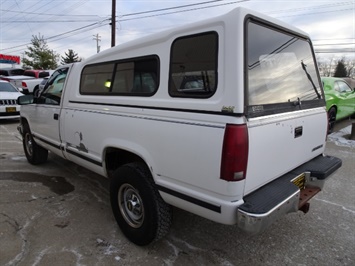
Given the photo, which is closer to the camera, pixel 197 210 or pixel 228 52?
pixel 228 52

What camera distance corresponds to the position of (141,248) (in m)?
2.96

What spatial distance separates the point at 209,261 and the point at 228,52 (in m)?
1.91

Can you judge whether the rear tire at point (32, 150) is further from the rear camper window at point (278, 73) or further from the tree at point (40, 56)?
the tree at point (40, 56)

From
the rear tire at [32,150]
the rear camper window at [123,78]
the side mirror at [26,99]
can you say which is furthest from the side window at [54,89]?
the rear tire at [32,150]

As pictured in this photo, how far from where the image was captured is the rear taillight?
A: 6.82ft

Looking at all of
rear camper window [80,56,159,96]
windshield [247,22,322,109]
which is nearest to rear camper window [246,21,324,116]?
windshield [247,22,322,109]

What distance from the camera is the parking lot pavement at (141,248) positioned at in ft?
9.23

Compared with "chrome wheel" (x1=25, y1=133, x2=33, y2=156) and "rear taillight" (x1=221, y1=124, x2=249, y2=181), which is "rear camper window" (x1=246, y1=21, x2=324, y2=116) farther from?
"chrome wheel" (x1=25, y1=133, x2=33, y2=156)

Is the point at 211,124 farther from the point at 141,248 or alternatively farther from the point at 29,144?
the point at 29,144

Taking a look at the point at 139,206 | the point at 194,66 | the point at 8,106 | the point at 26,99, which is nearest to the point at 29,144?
the point at 26,99

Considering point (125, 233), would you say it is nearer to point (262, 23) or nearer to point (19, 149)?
point (262, 23)

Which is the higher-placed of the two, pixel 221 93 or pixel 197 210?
pixel 221 93

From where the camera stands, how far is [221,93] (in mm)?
2205

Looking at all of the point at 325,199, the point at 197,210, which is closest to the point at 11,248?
the point at 197,210
